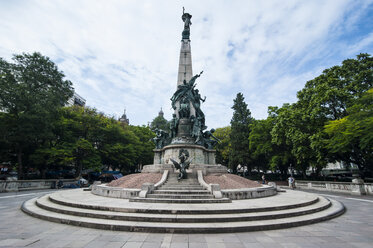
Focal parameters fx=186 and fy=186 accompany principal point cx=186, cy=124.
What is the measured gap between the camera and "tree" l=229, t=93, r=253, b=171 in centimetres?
3878

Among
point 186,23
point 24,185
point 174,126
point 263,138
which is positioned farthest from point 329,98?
point 24,185

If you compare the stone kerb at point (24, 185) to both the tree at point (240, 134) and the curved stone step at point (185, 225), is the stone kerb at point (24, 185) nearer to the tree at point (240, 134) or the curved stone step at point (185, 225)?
the curved stone step at point (185, 225)

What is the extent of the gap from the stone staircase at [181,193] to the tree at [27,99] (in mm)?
19162

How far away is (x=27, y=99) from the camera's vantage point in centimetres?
2114

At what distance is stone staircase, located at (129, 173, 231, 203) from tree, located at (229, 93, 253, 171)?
28734mm

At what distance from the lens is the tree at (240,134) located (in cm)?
3878

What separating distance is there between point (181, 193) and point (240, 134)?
32212 millimetres

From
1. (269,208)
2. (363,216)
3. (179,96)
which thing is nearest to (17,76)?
(179,96)

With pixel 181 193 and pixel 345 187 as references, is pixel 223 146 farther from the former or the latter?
pixel 181 193

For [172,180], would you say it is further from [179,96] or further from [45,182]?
[45,182]

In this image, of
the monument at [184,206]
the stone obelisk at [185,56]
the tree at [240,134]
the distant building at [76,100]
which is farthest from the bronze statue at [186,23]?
the distant building at [76,100]

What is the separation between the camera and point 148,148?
131 ft

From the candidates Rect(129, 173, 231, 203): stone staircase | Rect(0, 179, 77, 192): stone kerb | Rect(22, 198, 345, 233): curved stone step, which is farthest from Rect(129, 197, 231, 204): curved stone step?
Rect(0, 179, 77, 192): stone kerb

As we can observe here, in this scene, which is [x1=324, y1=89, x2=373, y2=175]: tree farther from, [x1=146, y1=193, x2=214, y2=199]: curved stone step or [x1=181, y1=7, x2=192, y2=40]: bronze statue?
[x1=181, y1=7, x2=192, y2=40]: bronze statue
